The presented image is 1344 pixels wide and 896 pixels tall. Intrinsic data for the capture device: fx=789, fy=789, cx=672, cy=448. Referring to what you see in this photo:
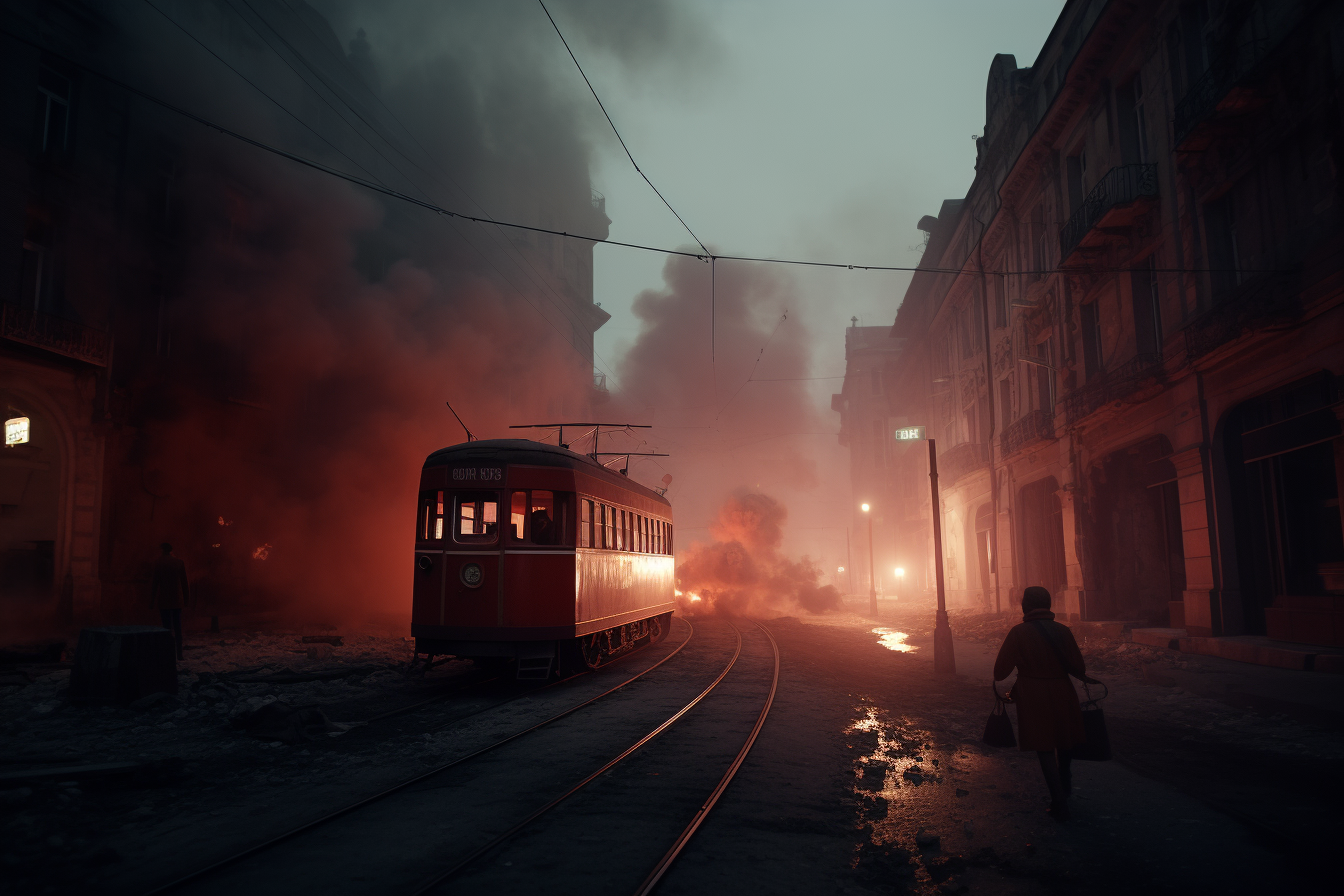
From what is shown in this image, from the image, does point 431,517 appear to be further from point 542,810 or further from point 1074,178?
point 1074,178

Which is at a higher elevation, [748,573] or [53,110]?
[53,110]

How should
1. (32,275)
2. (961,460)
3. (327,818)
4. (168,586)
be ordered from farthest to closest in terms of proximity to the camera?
(961,460), (32,275), (168,586), (327,818)

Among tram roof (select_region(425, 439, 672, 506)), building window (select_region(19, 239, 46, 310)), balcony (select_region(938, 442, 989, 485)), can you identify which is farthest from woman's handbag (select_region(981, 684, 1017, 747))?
balcony (select_region(938, 442, 989, 485))

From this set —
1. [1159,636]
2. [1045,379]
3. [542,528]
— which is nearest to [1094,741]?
[542,528]

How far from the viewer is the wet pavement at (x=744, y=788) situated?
4.47 m

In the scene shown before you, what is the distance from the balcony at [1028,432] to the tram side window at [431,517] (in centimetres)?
1647

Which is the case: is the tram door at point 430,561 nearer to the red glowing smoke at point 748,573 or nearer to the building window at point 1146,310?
the building window at point 1146,310

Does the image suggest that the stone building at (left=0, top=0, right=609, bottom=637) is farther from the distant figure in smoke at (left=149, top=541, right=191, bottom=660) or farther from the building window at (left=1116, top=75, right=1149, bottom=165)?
the building window at (left=1116, top=75, right=1149, bottom=165)

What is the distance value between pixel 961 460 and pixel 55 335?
27.2m

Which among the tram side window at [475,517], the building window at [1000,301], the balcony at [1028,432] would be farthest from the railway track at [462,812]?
the building window at [1000,301]

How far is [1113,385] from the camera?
16797mm

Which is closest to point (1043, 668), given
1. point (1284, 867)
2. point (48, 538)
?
point (1284, 867)

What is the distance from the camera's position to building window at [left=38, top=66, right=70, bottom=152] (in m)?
16.9

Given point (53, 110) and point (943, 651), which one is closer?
point (943, 651)
